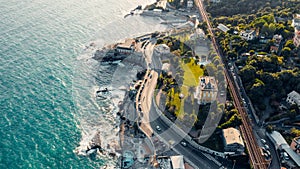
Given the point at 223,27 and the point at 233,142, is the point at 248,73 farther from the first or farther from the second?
the point at 223,27

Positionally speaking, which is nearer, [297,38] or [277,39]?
[297,38]

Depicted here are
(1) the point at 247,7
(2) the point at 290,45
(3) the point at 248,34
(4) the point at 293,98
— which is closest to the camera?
(4) the point at 293,98

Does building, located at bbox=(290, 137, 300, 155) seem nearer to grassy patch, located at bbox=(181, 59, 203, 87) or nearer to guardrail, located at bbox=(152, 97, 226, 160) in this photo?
guardrail, located at bbox=(152, 97, 226, 160)

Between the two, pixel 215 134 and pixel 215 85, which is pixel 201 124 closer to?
pixel 215 134

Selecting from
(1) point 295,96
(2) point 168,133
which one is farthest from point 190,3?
(2) point 168,133

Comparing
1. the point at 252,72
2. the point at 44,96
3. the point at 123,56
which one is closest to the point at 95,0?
the point at 123,56
